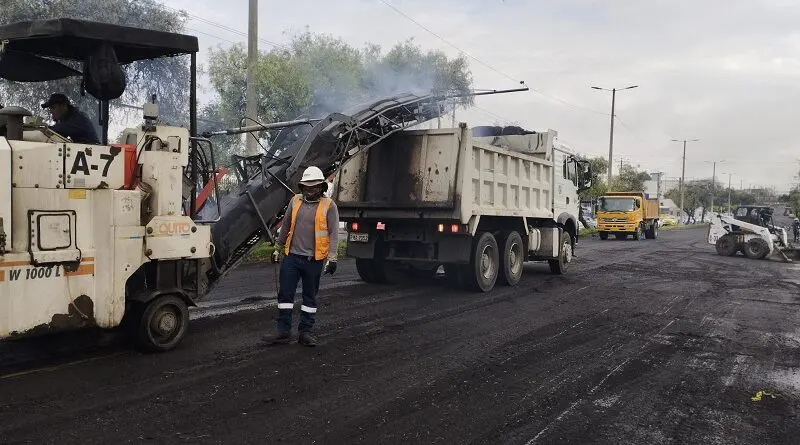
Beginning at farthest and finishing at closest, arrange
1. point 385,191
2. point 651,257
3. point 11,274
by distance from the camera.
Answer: point 651,257, point 385,191, point 11,274

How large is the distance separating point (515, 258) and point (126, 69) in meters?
7.30

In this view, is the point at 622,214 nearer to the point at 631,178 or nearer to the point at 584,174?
the point at 584,174

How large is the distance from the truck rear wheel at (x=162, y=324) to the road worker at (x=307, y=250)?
90 cm

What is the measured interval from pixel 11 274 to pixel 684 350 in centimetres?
610

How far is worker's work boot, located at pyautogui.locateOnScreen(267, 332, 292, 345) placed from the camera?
6.15 meters

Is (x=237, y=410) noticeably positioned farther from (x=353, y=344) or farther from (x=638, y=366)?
(x=638, y=366)

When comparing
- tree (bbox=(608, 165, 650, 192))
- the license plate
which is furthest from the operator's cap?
tree (bbox=(608, 165, 650, 192))

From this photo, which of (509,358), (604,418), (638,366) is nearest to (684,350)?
(638,366)

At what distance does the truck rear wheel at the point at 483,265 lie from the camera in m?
10.1

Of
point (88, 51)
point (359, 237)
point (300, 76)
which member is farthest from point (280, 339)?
point (300, 76)

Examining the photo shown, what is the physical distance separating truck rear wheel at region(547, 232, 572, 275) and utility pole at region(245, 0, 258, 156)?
6.89 meters

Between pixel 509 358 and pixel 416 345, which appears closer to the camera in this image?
pixel 509 358

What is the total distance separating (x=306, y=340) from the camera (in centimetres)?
611

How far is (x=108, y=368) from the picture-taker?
5.12 metres
